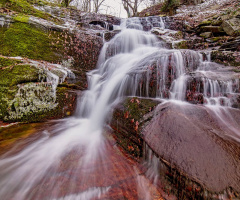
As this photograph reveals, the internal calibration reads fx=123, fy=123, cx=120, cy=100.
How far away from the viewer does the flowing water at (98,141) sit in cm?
182

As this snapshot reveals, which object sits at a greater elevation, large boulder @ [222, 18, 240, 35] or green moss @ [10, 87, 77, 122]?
large boulder @ [222, 18, 240, 35]

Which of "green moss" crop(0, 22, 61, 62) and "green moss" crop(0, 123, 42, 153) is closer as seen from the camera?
"green moss" crop(0, 123, 42, 153)

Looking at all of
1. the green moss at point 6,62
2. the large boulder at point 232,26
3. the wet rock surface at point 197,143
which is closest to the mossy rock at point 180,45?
the large boulder at point 232,26

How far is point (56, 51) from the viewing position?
555 centimetres

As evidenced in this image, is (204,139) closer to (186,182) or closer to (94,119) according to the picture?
(186,182)

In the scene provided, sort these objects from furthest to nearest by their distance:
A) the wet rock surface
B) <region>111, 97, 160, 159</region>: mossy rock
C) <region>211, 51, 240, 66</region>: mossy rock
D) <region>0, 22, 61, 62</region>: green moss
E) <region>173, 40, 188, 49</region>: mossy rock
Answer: <region>173, 40, 188, 49</region>: mossy rock, <region>211, 51, 240, 66</region>: mossy rock, <region>0, 22, 61, 62</region>: green moss, <region>111, 97, 160, 159</region>: mossy rock, the wet rock surface

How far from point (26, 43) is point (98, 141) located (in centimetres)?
486

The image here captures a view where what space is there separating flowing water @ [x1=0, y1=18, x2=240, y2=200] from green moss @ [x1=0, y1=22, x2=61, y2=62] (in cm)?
204

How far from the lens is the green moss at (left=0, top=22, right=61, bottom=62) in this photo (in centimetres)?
445

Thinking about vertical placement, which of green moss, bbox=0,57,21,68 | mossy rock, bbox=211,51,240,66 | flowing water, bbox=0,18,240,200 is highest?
mossy rock, bbox=211,51,240,66

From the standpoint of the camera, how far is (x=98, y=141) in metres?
3.09

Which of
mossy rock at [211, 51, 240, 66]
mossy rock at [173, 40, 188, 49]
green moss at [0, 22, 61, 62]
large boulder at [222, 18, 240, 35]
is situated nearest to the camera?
green moss at [0, 22, 61, 62]

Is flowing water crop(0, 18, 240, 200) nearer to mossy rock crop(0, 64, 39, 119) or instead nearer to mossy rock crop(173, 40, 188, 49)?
mossy rock crop(0, 64, 39, 119)

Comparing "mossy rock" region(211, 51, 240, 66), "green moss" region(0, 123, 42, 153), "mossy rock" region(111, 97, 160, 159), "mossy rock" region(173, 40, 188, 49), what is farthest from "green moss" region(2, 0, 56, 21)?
"mossy rock" region(211, 51, 240, 66)
